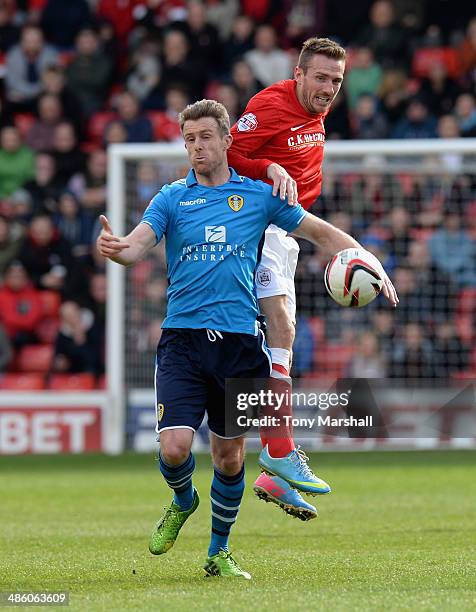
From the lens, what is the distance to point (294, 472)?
7.12 m

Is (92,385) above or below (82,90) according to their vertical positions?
below

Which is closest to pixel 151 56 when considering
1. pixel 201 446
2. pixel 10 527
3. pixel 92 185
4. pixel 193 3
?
pixel 193 3

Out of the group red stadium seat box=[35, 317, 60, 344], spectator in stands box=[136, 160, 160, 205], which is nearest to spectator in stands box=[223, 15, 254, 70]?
spectator in stands box=[136, 160, 160, 205]

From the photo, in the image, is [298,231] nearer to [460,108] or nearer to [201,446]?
[201,446]

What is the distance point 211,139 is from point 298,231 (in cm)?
71

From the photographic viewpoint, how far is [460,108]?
1792 cm

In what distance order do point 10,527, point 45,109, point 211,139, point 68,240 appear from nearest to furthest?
1. point 211,139
2. point 10,527
3. point 68,240
4. point 45,109

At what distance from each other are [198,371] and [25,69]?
13.5 m

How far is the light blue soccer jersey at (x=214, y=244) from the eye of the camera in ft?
22.6

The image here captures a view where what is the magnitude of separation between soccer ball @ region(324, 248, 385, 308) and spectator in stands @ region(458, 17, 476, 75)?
41.6ft

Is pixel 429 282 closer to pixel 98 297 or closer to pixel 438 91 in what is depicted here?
pixel 438 91

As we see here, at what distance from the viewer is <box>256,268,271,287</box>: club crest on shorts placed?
25.1 feet

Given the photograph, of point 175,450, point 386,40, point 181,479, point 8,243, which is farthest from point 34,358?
point 175,450

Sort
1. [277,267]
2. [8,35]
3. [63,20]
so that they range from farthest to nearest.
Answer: [63,20], [8,35], [277,267]
